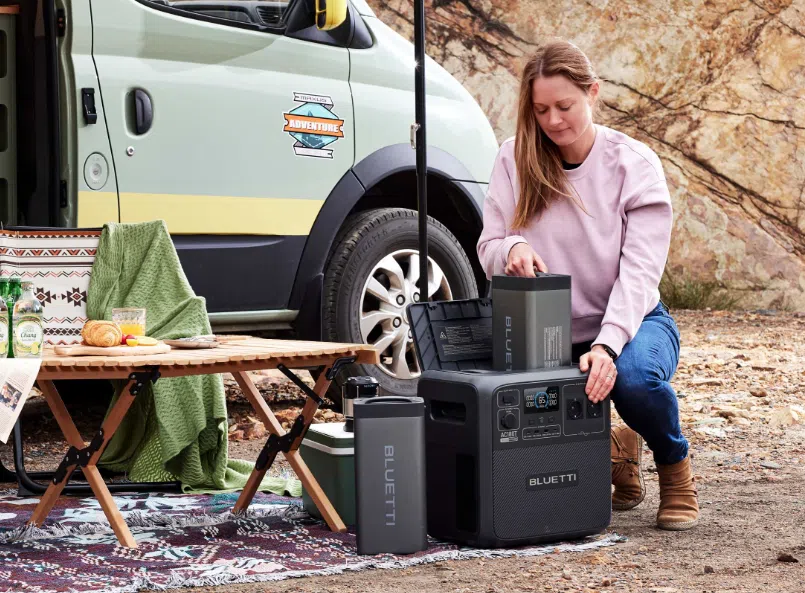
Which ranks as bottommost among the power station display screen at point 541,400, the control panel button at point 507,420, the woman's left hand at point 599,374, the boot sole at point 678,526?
the boot sole at point 678,526

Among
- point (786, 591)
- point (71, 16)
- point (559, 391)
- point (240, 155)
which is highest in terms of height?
point (71, 16)

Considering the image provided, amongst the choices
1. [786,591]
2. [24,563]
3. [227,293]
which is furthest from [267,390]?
[786,591]

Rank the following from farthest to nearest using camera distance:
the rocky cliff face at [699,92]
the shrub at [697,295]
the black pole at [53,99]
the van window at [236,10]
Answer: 1. the rocky cliff face at [699,92]
2. the shrub at [697,295]
3. the van window at [236,10]
4. the black pole at [53,99]

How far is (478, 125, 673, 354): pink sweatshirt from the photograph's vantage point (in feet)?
11.6

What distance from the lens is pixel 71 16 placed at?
15.0ft

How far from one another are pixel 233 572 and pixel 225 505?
906 millimetres

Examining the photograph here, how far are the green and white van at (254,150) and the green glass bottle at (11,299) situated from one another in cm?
105

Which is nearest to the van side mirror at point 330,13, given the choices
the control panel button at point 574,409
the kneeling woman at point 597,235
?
the kneeling woman at point 597,235

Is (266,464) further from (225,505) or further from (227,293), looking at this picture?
(227,293)

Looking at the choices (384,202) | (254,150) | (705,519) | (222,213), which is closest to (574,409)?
(705,519)

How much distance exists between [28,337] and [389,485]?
3.33ft

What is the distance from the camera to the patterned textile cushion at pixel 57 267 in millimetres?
4207

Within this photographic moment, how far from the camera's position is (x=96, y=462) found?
11.0 ft

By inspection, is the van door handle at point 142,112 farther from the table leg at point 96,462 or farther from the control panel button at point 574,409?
the control panel button at point 574,409
